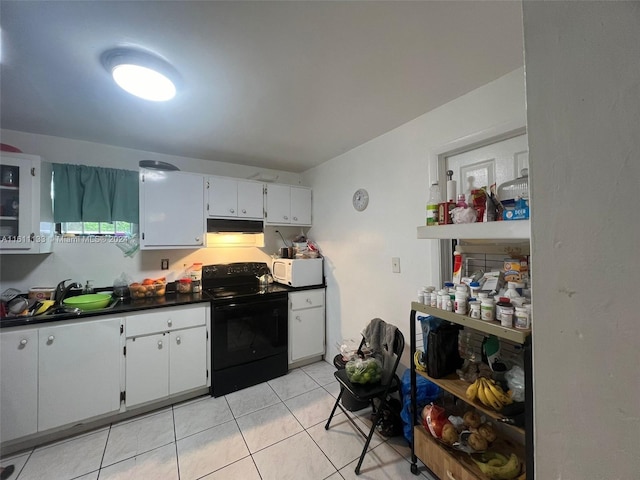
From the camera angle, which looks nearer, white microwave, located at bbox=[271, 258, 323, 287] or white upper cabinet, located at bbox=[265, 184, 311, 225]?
white microwave, located at bbox=[271, 258, 323, 287]

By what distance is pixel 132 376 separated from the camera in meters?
1.94

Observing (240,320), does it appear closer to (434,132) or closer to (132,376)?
(132,376)

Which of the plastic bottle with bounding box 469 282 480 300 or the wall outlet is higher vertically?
the wall outlet

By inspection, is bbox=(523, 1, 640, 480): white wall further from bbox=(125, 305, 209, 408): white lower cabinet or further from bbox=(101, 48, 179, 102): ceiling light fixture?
bbox=(125, 305, 209, 408): white lower cabinet

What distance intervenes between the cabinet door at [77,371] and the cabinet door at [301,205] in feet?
6.36

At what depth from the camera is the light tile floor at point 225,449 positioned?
150 centimetres

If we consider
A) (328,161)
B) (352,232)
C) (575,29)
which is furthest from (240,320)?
(575,29)

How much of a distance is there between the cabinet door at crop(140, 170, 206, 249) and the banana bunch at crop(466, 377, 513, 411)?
2457 mm

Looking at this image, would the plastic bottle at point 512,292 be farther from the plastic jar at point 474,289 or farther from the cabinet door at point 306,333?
the cabinet door at point 306,333

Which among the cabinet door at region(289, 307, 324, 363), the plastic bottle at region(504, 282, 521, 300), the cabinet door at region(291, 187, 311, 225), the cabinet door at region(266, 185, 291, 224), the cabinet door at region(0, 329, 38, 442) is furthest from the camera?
the cabinet door at region(291, 187, 311, 225)

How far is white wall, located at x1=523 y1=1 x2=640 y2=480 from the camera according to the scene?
1.21 ft

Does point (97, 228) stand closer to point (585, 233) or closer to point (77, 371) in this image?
point (77, 371)

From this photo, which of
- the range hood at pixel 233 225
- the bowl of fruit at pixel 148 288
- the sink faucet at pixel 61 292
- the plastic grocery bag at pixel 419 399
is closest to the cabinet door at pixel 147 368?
the bowl of fruit at pixel 148 288

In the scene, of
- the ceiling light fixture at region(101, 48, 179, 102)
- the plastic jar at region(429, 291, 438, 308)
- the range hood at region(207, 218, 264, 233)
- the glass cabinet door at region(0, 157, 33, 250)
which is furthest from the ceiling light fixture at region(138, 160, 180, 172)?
the plastic jar at region(429, 291, 438, 308)
